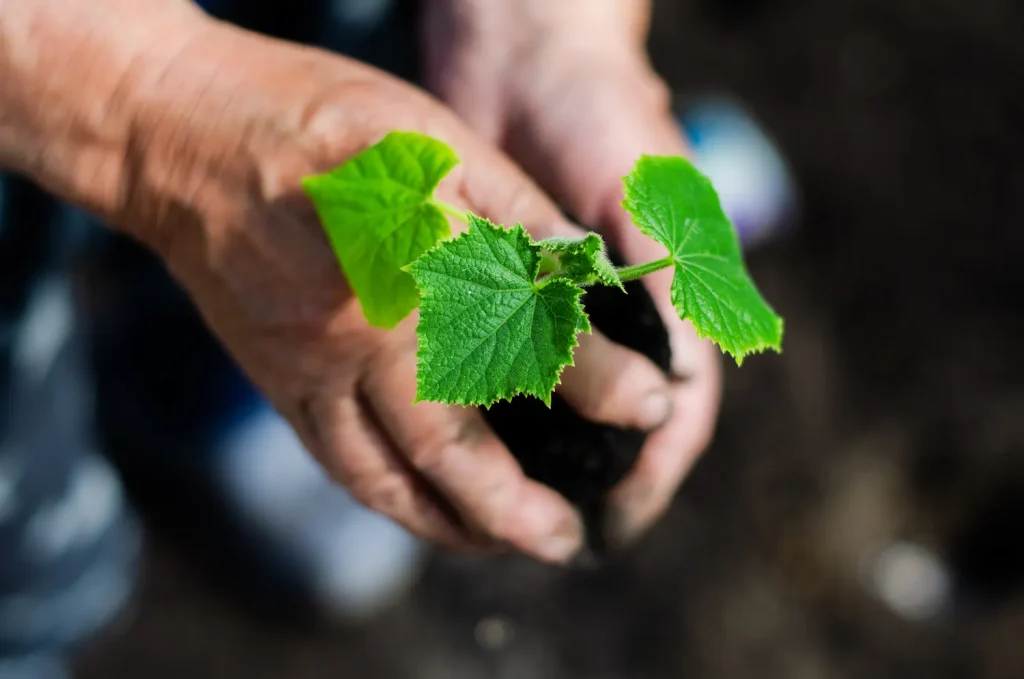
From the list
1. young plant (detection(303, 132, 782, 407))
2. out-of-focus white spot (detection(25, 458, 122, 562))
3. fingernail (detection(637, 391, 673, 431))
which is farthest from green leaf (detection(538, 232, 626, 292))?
out-of-focus white spot (detection(25, 458, 122, 562))

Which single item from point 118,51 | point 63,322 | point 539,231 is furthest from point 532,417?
point 63,322

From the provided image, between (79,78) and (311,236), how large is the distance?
372 millimetres

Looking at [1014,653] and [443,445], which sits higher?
[443,445]

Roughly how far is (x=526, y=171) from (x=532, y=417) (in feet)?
1.81

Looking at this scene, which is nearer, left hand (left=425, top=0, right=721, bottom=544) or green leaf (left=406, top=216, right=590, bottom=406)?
green leaf (left=406, top=216, right=590, bottom=406)

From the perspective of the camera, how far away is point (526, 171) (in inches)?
59.9

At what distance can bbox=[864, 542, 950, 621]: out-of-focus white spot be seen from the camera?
8.05ft

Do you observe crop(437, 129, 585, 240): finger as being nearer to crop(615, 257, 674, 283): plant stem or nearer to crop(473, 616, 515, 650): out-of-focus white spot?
crop(615, 257, 674, 283): plant stem

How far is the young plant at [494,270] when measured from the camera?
2.80 ft

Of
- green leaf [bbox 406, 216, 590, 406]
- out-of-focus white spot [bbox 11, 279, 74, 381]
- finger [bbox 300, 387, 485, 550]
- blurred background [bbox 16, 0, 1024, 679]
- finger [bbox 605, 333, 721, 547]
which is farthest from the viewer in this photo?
blurred background [bbox 16, 0, 1024, 679]

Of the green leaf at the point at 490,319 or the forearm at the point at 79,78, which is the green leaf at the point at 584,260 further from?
the forearm at the point at 79,78

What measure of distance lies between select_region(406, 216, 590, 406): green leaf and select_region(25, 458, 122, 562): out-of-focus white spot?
3.94ft

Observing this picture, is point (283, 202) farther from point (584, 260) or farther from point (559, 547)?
point (559, 547)

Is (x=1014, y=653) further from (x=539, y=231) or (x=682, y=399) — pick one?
(x=539, y=231)
